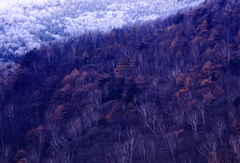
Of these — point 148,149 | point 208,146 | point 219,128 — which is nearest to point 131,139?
point 148,149

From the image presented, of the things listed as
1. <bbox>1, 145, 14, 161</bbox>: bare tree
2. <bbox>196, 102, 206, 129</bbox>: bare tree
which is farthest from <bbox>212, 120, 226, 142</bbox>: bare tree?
A: <bbox>1, 145, 14, 161</bbox>: bare tree

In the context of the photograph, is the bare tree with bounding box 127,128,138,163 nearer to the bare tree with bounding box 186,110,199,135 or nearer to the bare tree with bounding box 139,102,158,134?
the bare tree with bounding box 139,102,158,134

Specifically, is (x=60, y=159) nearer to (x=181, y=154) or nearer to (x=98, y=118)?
(x=98, y=118)

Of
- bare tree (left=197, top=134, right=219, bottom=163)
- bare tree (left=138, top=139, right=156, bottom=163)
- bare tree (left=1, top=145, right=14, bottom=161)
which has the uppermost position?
bare tree (left=197, top=134, right=219, bottom=163)

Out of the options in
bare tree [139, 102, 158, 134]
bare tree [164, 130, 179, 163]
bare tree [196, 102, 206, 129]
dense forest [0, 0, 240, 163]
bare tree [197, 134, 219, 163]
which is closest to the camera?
bare tree [197, 134, 219, 163]

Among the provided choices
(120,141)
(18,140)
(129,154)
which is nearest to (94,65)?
(18,140)

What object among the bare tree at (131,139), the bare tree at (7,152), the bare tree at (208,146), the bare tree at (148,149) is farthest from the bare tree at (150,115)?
the bare tree at (7,152)

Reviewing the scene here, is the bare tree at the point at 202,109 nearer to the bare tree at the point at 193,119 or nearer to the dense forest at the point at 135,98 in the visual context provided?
the dense forest at the point at 135,98

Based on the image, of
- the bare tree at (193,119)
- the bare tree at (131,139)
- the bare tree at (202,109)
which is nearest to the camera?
the bare tree at (131,139)

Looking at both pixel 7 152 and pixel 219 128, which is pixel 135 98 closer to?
pixel 219 128
